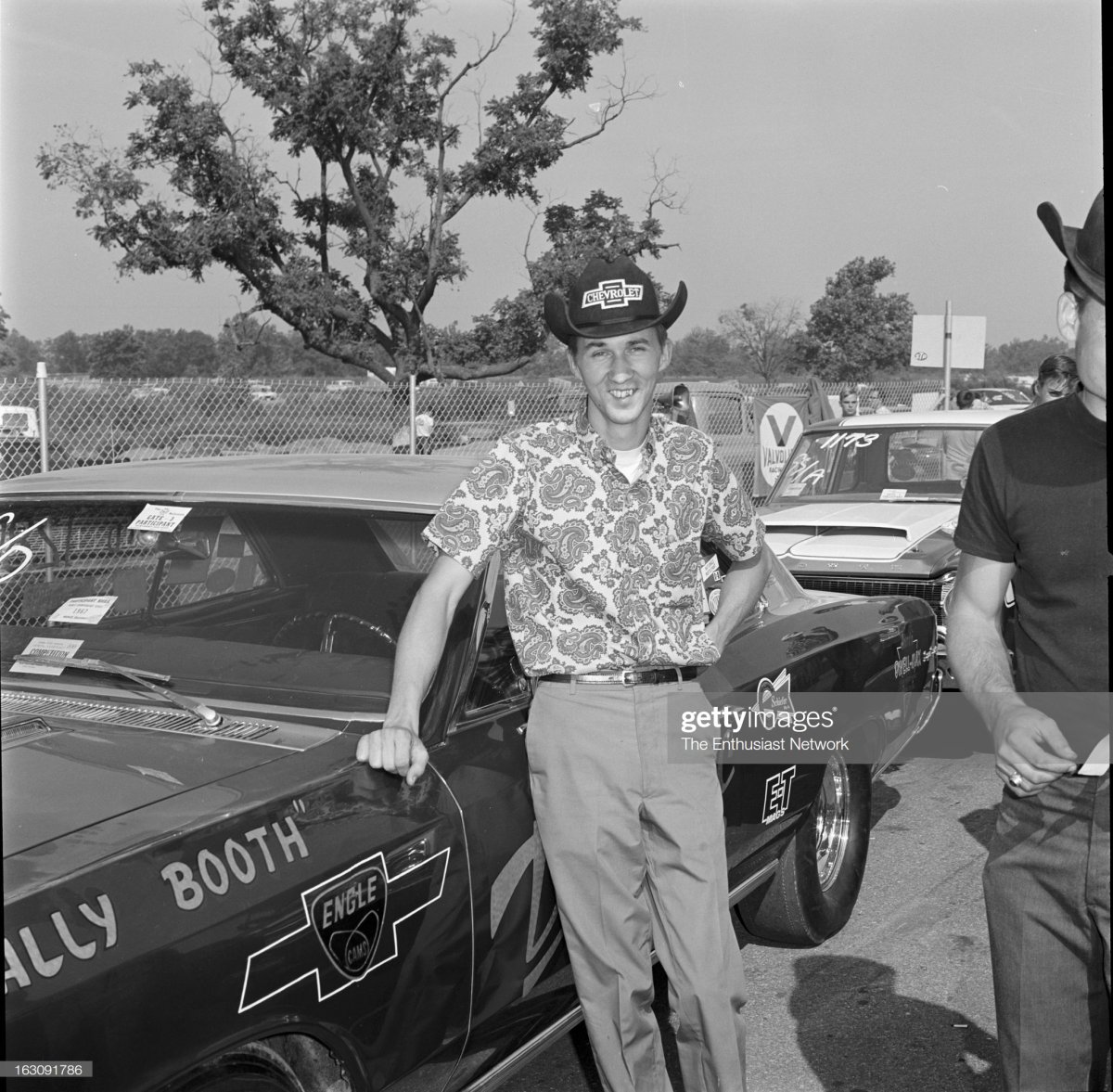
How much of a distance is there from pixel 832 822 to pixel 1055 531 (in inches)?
91.3

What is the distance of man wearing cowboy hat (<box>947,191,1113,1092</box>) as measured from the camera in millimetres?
1873

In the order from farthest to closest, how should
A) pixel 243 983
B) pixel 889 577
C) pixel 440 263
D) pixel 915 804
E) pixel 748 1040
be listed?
1. pixel 440 263
2. pixel 889 577
3. pixel 915 804
4. pixel 748 1040
5. pixel 243 983

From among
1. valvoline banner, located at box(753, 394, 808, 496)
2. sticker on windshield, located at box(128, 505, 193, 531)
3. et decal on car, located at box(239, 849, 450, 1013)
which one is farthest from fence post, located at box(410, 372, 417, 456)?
et decal on car, located at box(239, 849, 450, 1013)

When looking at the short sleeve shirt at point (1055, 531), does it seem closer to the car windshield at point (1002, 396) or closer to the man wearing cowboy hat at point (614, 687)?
the man wearing cowboy hat at point (614, 687)

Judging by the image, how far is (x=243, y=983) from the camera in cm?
188

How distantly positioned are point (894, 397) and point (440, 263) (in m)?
7.22

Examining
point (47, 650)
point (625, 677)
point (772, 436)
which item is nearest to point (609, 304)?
point (625, 677)

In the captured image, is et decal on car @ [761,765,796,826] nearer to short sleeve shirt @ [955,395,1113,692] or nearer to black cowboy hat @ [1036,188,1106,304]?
short sleeve shirt @ [955,395,1113,692]

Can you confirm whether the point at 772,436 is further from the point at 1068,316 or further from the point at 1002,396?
the point at 1002,396

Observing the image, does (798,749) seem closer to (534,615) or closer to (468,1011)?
(534,615)

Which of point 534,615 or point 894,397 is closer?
point 534,615

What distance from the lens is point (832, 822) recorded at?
407 cm

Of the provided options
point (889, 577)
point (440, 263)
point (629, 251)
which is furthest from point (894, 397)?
point (889, 577)

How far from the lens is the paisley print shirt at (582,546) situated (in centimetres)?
256
